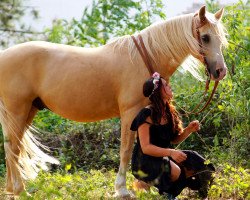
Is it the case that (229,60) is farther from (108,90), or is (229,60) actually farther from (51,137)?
(51,137)

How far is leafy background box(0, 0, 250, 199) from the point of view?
524cm

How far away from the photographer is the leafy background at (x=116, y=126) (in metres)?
5.24

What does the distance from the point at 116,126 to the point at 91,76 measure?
→ 103 inches

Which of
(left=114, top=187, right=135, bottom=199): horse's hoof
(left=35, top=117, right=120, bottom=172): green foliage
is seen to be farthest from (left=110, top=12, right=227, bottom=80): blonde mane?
(left=35, top=117, right=120, bottom=172): green foliage

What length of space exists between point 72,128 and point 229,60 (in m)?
2.35

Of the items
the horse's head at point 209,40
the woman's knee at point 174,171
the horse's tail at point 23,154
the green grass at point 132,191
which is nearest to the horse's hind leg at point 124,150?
the green grass at point 132,191

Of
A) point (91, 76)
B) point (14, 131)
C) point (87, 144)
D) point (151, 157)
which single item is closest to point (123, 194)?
point (151, 157)

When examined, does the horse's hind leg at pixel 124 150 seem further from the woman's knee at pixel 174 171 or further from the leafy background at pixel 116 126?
the woman's knee at pixel 174 171

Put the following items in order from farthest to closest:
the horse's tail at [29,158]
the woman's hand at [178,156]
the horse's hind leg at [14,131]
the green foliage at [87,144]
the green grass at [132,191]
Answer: the green foliage at [87,144] → the horse's tail at [29,158] → the horse's hind leg at [14,131] → the green grass at [132,191] → the woman's hand at [178,156]

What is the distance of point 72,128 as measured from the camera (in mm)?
8109

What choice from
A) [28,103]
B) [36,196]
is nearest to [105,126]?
[28,103]

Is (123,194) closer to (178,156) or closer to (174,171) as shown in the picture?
(174,171)

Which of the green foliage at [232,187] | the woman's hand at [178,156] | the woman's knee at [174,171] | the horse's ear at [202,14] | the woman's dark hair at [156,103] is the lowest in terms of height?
the green foliage at [232,187]

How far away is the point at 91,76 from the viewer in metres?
5.46
